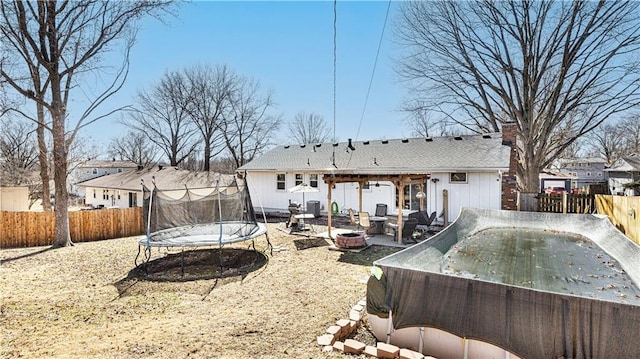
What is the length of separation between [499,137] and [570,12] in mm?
6712

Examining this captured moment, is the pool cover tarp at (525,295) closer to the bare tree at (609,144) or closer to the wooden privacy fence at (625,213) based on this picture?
the wooden privacy fence at (625,213)

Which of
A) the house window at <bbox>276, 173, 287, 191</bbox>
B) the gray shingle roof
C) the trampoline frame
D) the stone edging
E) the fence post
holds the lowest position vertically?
the stone edging

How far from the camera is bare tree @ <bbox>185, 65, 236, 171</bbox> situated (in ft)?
95.0

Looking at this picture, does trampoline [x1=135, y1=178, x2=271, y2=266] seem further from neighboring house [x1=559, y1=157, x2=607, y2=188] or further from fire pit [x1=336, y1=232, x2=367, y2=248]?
neighboring house [x1=559, y1=157, x2=607, y2=188]

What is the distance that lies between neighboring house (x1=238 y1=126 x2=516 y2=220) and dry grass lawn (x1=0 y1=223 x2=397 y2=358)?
11.4ft

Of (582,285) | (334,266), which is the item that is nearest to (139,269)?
(334,266)

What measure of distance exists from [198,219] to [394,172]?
28.2ft

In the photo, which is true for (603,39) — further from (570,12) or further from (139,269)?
(139,269)

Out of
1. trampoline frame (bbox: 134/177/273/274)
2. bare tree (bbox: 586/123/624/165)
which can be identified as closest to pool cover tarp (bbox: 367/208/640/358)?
trampoline frame (bbox: 134/177/273/274)

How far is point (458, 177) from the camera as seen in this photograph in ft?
41.2

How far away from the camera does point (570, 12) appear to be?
556 inches

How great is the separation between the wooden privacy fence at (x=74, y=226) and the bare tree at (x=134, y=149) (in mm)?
30022

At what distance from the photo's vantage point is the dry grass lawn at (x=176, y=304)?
156 inches

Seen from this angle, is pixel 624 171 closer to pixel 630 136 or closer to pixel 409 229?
pixel 630 136
